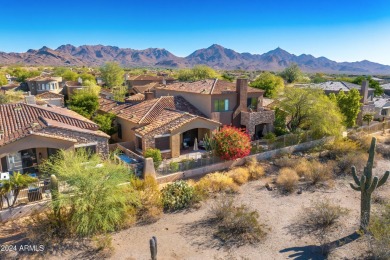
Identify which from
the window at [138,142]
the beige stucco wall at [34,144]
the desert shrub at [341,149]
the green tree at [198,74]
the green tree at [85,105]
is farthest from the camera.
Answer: the green tree at [198,74]

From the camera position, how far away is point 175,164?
24.0 metres

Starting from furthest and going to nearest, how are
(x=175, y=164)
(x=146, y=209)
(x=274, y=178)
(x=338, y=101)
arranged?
(x=338, y=101)
(x=274, y=178)
(x=175, y=164)
(x=146, y=209)

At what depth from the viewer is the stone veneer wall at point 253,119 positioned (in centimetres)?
3269

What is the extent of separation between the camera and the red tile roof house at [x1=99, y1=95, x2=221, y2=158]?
27.1 metres

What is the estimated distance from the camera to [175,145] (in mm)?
27734

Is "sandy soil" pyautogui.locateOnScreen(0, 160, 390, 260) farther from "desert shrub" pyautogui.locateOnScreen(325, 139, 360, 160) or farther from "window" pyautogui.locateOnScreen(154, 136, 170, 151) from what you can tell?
"desert shrub" pyautogui.locateOnScreen(325, 139, 360, 160)

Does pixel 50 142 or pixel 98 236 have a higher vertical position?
pixel 50 142

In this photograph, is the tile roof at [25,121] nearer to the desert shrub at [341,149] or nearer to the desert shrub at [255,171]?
the desert shrub at [255,171]

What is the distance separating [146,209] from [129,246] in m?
3.18

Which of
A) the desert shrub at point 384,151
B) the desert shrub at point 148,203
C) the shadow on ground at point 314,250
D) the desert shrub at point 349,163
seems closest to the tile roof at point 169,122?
the desert shrub at point 148,203

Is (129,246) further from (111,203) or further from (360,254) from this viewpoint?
(360,254)

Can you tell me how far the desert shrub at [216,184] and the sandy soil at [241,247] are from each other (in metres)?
1.17

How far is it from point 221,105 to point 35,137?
18.4 meters

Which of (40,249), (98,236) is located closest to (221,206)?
(98,236)
